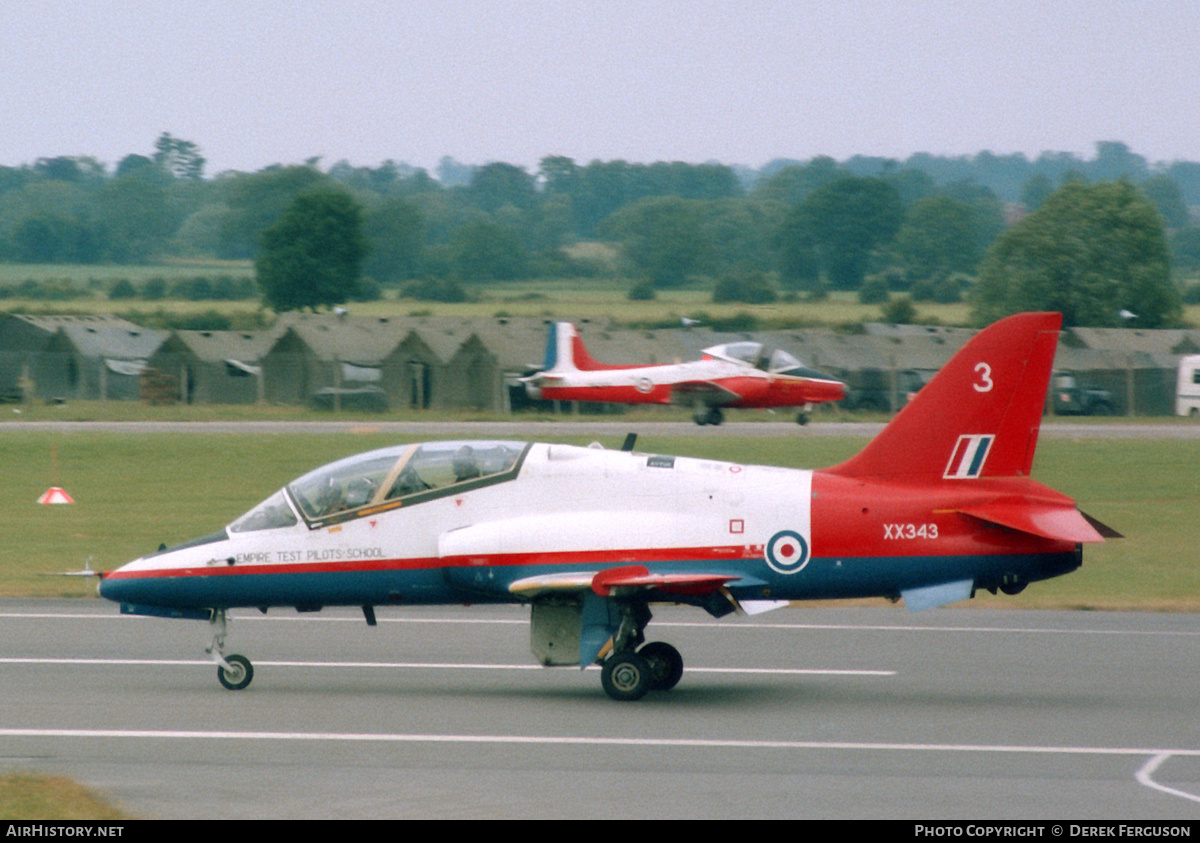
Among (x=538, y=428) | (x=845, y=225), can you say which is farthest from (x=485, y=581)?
(x=845, y=225)

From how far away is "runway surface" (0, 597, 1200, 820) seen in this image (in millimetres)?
9273

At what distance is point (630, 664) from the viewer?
12.3 m

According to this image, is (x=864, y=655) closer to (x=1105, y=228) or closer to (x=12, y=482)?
(x=12, y=482)

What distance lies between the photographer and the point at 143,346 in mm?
55500

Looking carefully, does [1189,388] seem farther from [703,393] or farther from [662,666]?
[662,666]

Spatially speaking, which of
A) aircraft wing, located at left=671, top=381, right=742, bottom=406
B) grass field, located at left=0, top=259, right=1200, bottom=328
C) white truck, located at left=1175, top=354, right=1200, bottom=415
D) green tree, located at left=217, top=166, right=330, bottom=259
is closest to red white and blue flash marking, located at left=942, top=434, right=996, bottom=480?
aircraft wing, located at left=671, top=381, right=742, bottom=406

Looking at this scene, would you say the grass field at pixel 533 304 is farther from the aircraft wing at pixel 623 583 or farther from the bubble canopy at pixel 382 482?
the aircraft wing at pixel 623 583

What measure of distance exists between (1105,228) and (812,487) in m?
68.3

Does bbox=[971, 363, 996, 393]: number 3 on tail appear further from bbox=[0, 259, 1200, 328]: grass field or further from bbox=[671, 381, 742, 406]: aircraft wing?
bbox=[0, 259, 1200, 328]: grass field

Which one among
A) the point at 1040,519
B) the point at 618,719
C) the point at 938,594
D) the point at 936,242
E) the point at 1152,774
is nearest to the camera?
the point at 1152,774

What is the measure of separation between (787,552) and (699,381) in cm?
3174

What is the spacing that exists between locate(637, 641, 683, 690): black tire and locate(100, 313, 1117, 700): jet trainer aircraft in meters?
0.02

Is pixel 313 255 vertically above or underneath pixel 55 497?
above

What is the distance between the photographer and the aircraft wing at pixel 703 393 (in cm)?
4388
